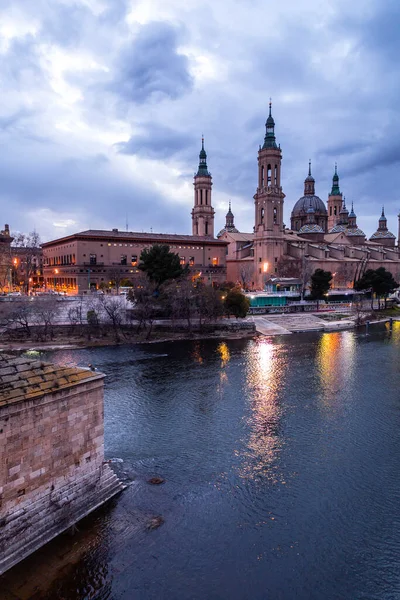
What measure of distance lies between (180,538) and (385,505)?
6.99 m

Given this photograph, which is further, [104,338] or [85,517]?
[104,338]

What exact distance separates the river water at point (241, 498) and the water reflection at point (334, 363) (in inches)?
11.6

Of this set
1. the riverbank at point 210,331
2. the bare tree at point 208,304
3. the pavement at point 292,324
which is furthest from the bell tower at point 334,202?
the bare tree at point 208,304

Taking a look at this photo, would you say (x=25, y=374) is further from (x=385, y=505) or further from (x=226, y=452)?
(x=385, y=505)

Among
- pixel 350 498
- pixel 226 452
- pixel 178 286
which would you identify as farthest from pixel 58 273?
pixel 350 498

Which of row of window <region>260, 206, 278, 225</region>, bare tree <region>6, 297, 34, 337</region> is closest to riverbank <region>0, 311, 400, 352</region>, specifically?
bare tree <region>6, 297, 34, 337</region>

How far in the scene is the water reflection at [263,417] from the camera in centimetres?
1627

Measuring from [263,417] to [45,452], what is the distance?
495 inches

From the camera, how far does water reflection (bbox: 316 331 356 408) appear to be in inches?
1017

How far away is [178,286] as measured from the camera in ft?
147

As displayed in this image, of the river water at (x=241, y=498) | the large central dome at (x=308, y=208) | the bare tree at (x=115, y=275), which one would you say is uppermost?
the large central dome at (x=308, y=208)

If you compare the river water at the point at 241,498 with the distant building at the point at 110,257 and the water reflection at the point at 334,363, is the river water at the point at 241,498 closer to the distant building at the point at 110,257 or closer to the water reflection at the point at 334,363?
the water reflection at the point at 334,363

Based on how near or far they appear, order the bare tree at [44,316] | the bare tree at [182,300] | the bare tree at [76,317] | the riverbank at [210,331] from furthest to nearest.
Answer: the bare tree at [182,300] → the bare tree at [76,317] → the bare tree at [44,316] → the riverbank at [210,331]

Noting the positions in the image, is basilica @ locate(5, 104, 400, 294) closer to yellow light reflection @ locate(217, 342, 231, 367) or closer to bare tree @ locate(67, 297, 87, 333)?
bare tree @ locate(67, 297, 87, 333)
